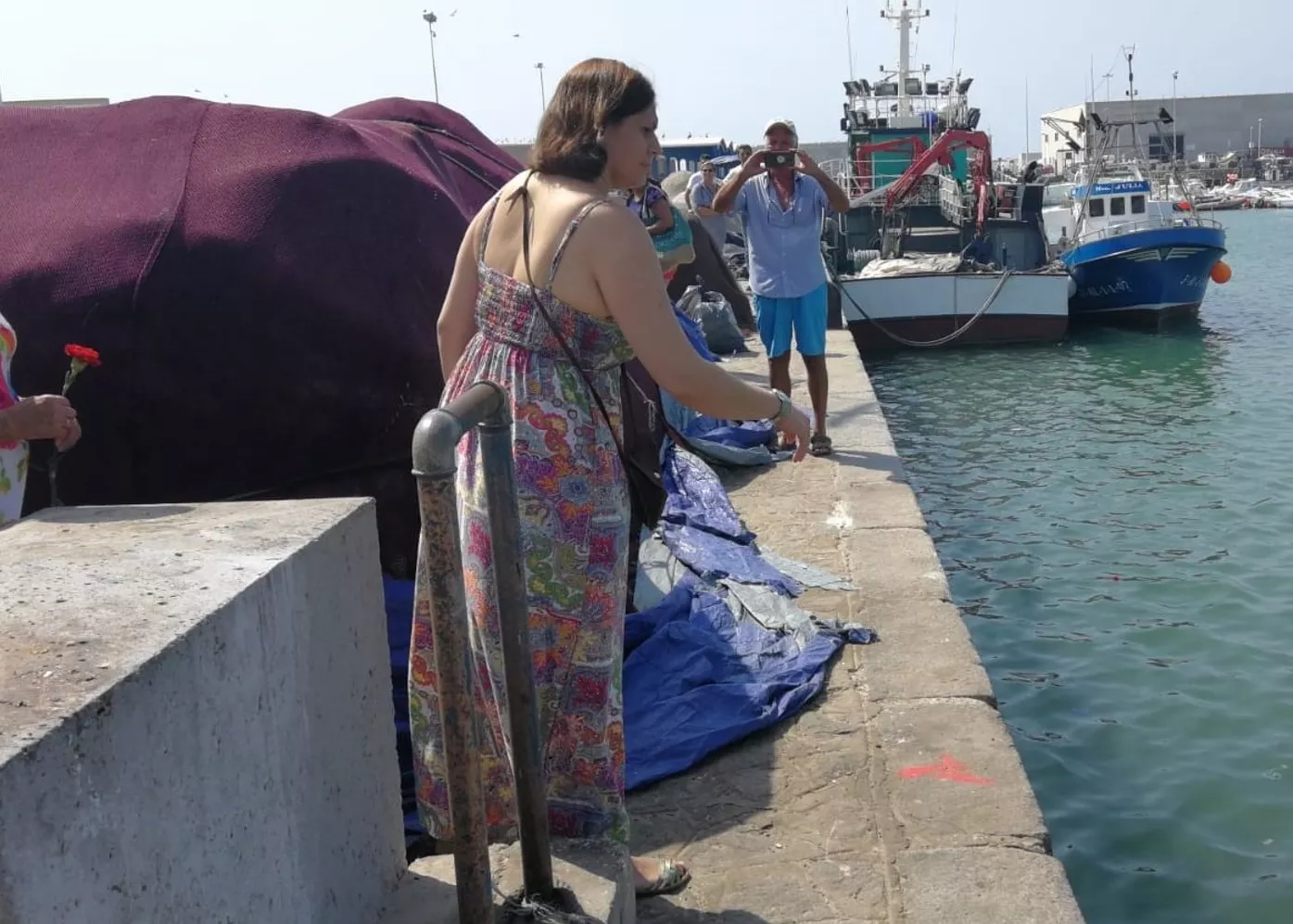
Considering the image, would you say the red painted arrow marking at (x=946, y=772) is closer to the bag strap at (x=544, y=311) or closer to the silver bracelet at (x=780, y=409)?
the silver bracelet at (x=780, y=409)

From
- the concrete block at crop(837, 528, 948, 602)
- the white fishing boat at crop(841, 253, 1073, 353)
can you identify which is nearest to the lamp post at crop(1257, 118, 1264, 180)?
the white fishing boat at crop(841, 253, 1073, 353)

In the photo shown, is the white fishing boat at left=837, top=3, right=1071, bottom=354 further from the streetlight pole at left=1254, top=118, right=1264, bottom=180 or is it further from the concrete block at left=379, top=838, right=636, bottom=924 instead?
the streetlight pole at left=1254, top=118, right=1264, bottom=180

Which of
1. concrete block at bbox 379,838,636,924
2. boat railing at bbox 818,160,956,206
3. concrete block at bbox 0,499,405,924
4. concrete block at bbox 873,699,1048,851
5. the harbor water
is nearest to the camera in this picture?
concrete block at bbox 0,499,405,924

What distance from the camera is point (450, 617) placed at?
2051 millimetres

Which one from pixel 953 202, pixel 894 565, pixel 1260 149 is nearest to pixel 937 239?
pixel 953 202

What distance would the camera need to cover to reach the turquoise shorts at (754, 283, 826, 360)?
23.8 feet

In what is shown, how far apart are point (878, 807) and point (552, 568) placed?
4.55 feet

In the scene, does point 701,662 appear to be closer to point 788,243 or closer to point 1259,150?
point 788,243

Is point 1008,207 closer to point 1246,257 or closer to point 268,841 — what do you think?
point 1246,257

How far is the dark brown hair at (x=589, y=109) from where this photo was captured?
8.48 feet

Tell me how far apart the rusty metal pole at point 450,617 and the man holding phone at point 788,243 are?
517cm

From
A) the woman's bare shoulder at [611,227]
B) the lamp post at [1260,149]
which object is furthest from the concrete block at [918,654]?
the lamp post at [1260,149]

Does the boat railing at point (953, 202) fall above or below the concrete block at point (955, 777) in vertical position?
above

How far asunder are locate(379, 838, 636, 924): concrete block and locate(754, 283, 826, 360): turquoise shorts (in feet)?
15.9
